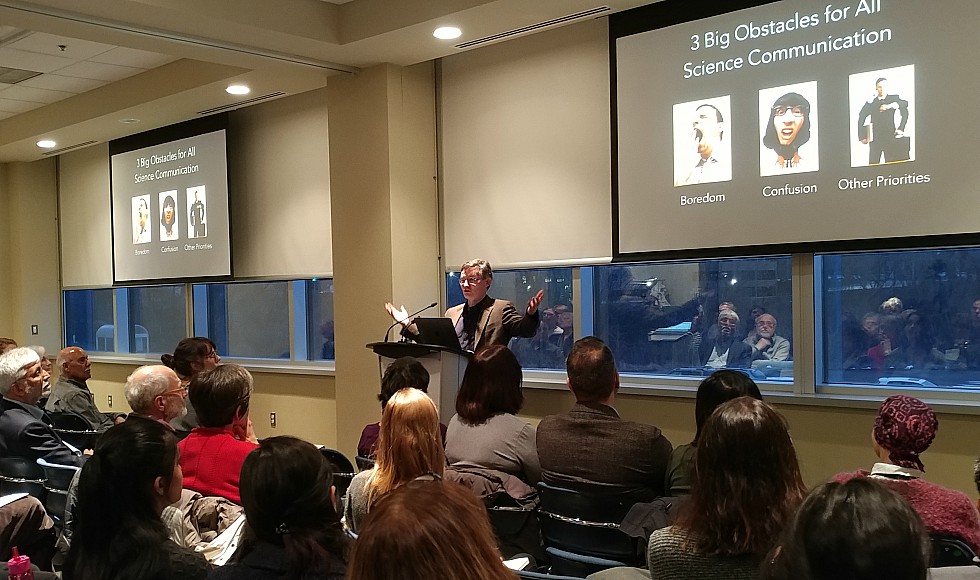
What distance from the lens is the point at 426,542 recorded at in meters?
1.11

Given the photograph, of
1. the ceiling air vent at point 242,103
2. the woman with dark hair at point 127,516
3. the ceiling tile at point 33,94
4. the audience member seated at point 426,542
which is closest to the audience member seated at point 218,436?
the woman with dark hair at point 127,516

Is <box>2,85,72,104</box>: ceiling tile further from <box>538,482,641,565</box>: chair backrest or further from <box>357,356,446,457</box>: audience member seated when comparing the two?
<box>538,482,641,565</box>: chair backrest

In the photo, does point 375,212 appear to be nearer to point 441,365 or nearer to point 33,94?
point 441,365

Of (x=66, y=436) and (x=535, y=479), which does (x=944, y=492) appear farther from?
(x=66, y=436)

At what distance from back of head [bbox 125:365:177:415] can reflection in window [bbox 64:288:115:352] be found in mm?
6438

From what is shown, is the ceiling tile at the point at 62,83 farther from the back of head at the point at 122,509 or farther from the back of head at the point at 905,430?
the back of head at the point at 905,430

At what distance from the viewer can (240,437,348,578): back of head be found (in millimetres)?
1782

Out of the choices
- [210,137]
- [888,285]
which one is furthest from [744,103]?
[210,137]

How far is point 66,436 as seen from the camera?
5066mm

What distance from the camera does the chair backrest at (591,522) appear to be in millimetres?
2750

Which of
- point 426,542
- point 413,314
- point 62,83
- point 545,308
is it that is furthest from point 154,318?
point 426,542

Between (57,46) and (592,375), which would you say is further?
(57,46)

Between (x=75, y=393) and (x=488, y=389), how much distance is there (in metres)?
3.39

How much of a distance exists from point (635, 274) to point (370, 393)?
210 cm
